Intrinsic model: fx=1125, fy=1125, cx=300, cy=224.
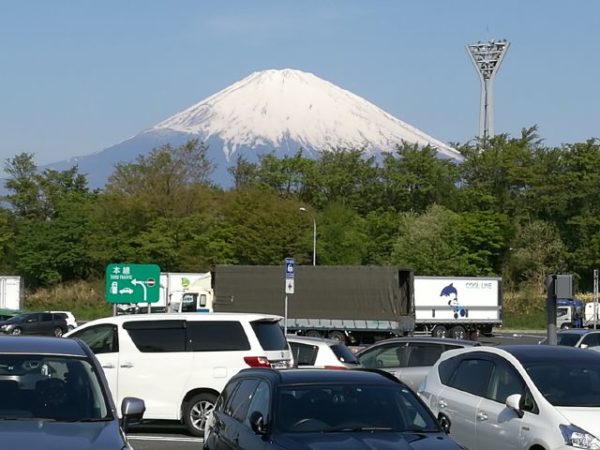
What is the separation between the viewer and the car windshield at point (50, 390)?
858 cm

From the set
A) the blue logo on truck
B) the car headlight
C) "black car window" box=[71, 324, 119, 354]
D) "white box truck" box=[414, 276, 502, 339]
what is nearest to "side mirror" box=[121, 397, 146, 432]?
the car headlight

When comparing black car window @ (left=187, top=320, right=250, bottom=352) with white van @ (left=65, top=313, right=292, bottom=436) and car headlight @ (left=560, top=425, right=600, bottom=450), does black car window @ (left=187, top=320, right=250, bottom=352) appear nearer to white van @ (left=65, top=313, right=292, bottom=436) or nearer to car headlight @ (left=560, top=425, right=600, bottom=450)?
white van @ (left=65, top=313, right=292, bottom=436)

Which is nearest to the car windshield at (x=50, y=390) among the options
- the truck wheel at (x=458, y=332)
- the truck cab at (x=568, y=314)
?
the truck wheel at (x=458, y=332)

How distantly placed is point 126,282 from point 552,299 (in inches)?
699

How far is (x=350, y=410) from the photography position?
9008 millimetres

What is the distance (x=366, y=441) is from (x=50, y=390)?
2502 millimetres

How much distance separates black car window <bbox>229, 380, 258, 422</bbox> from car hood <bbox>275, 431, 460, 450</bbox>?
3.67ft

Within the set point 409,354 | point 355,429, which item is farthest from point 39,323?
point 355,429

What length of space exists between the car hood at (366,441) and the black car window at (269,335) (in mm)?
8655

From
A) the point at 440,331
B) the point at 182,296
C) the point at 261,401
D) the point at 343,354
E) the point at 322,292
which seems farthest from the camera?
the point at 440,331

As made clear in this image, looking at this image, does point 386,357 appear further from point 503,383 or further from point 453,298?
point 453,298

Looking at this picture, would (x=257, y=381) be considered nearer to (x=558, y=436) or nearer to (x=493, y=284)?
(x=558, y=436)

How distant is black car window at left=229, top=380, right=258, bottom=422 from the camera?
9.78 m

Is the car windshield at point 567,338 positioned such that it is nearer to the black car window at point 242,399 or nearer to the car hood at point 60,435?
the black car window at point 242,399
